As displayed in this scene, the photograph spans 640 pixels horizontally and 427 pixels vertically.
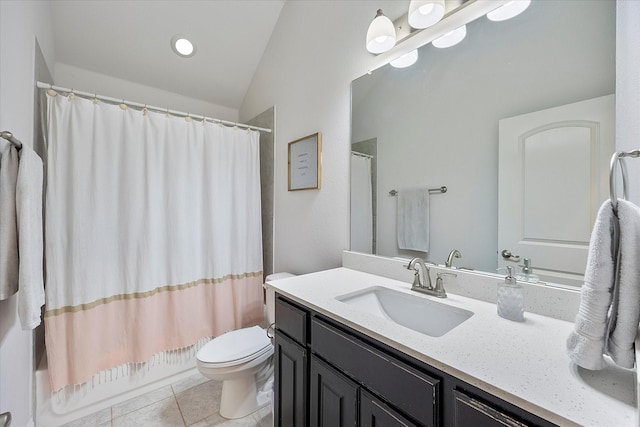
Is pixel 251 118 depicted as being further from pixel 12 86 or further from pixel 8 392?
pixel 8 392

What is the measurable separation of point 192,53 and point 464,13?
6.96 ft

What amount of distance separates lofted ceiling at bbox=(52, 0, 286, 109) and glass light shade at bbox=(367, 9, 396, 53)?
4.23 feet

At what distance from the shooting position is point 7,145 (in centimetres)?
102

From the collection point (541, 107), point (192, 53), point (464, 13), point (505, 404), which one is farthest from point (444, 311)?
point (192, 53)

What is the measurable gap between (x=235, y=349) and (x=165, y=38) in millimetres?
2436

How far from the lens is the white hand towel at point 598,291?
54cm

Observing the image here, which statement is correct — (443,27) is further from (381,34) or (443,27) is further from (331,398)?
(331,398)

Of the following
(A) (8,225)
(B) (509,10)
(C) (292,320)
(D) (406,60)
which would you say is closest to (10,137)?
(A) (8,225)

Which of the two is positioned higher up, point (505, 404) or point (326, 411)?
point (505, 404)

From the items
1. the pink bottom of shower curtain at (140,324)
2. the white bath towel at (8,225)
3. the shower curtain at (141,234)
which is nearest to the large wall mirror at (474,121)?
the shower curtain at (141,234)

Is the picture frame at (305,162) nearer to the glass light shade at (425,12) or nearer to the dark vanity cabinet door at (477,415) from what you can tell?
the glass light shade at (425,12)

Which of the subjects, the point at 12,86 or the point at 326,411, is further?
the point at 12,86

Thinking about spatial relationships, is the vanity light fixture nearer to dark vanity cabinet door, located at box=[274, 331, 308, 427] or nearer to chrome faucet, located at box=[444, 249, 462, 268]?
chrome faucet, located at box=[444, 249, 462, 268]

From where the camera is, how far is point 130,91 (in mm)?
2311
